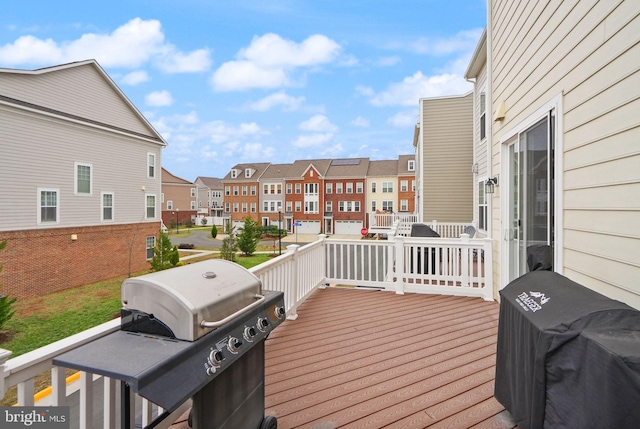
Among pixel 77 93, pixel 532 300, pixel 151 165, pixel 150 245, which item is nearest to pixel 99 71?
pixel 77 93

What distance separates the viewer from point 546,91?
3.16m

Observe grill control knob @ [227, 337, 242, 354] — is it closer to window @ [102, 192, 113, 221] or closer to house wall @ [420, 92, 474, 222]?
house wall @ [420, 92, 474, 222]

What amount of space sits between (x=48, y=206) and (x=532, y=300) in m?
14.9

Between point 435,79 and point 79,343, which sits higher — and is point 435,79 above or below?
above

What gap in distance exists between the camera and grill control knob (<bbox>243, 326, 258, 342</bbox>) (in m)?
1.66

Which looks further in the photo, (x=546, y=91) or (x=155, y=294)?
(x=546, y=91)

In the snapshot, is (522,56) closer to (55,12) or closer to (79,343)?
(79,343)

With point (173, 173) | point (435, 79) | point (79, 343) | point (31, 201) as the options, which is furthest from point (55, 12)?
point (435, 79)

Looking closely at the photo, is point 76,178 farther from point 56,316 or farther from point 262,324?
point 262,324

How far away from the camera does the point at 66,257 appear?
40.5ft

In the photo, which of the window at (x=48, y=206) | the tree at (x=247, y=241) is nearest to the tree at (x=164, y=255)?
the window at (x=48, y=206)

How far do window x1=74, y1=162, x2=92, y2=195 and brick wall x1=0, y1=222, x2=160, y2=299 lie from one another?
1.50 m

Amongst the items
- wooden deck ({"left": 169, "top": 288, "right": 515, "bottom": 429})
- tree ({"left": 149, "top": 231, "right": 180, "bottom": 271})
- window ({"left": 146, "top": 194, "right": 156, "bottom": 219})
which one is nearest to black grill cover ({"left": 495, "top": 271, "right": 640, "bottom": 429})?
wooden deck ({"left": 169, "top": 288, "right": 515, "bottom": 429})

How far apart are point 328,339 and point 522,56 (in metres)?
3.97
